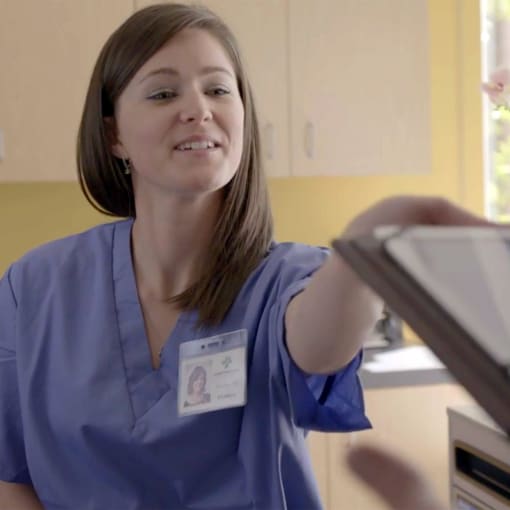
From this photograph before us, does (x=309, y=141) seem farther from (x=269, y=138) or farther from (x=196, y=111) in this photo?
(x=196, y=111)

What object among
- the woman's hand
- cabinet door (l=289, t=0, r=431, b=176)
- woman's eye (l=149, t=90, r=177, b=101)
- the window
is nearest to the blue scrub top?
woman's eye (l=149, t=90, r=177, b=101)

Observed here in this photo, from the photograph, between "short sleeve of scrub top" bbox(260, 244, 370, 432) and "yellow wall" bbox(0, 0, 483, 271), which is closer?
"short sleeve of scrub top" bbox(260, 244, 370, 432)

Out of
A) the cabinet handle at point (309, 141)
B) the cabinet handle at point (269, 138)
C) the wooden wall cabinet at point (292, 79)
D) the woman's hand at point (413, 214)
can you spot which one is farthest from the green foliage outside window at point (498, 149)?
the woman's hand at point (413, 214)

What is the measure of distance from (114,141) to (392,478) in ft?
3.34

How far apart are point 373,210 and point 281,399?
510mm

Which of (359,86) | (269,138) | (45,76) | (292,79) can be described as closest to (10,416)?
(45,76)

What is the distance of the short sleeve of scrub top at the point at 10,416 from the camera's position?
1287 mm

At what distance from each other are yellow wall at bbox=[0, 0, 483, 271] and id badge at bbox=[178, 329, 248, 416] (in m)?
1.78

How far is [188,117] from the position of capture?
3.81ft

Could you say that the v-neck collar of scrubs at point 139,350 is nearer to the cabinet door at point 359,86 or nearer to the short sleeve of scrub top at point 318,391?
the short sleeve of scrub top at point 318,391

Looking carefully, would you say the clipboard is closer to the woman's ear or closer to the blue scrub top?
the blue scrub top

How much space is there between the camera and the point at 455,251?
34 centimetres

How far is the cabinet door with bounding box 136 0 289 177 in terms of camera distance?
2.50m

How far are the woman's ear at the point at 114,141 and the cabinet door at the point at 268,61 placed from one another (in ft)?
3.80
